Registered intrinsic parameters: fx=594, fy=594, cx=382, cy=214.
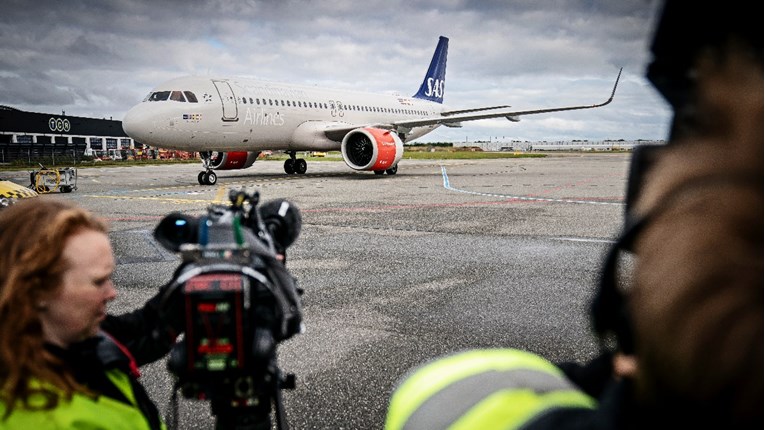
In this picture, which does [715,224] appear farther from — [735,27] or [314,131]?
[314,131]

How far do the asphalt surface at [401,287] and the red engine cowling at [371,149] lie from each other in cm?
851

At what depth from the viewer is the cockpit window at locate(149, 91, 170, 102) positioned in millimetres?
16859

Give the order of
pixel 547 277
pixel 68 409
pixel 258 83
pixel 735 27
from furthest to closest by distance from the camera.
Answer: pixel 258 83, pixel 547 277, pixel 68 409, pixel 735 27

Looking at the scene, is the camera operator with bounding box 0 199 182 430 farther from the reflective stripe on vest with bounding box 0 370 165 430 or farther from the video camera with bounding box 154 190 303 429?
the video camera with bounding box 154 190 303 429

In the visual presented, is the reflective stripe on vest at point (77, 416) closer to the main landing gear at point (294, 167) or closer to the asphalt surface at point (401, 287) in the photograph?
the asphalt surface at point (401, 287)

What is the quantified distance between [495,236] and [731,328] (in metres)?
7.44

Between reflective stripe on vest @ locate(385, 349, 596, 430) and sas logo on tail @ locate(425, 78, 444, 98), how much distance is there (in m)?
34.3

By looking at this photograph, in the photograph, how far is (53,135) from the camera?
6706 centimetres

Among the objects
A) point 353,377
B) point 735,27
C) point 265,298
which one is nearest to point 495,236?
point 353,377

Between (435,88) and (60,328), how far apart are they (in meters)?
34.6

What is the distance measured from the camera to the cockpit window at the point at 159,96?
55.3 feet

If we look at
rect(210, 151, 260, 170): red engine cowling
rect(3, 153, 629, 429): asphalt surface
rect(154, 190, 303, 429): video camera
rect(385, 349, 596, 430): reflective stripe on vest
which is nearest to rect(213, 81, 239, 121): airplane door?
rect(210, 151, 260, 170): red engine cowling

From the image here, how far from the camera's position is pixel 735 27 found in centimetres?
67

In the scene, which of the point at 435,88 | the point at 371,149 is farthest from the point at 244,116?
the point at 435,88
